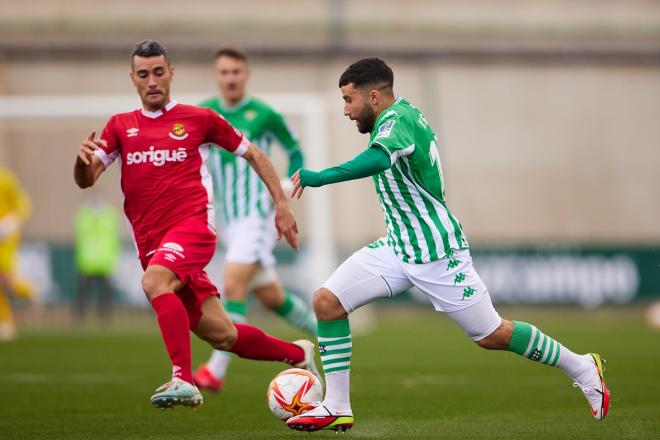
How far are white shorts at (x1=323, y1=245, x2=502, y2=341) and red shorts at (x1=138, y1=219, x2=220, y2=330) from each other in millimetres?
809

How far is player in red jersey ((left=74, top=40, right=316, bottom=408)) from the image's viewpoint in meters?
6.55

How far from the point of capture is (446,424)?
6.72 metres

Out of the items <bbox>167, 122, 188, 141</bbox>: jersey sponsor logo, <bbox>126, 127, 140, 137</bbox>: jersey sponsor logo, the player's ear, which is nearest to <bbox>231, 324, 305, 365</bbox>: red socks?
<bbox>167, 122, 188, 141</bbox>: jersey sponsor logo

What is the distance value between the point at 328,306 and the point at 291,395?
1.94ft

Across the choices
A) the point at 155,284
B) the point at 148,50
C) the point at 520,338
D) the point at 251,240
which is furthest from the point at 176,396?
the point at 251,240

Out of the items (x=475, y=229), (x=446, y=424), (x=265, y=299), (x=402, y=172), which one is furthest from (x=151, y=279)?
(x=475, y=229)

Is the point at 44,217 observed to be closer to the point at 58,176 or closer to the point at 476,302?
the point at 58,176

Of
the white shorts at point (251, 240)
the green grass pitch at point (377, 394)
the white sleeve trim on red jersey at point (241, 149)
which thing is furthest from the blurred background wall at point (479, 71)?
the white sleeve trim on red jersey at point (241, 149)

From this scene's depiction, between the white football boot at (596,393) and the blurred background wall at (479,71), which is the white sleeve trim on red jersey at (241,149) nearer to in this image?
the white football boot at (596,393)

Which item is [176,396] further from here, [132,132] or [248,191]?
[248,191]

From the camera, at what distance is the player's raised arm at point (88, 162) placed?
21.0 feet

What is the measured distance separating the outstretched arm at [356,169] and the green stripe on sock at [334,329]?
34.0 inches

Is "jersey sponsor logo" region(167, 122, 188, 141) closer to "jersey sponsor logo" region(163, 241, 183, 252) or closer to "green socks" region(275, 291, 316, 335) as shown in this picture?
"jersey sponsor logo" region(163, 241, 183, 252)

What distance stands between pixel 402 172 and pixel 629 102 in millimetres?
21322
